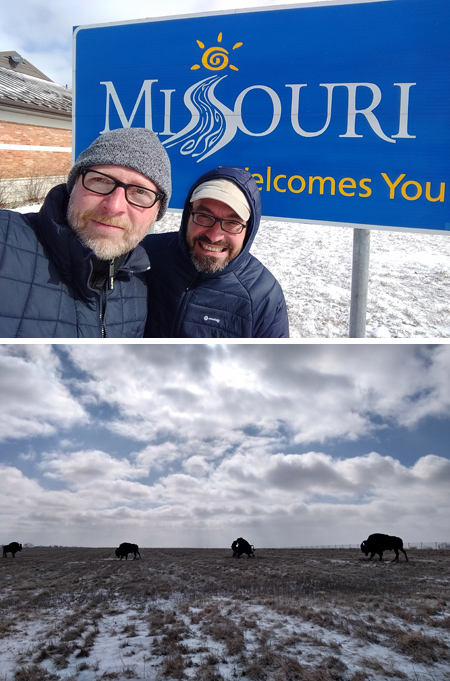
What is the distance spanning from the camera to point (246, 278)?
2.20 metres

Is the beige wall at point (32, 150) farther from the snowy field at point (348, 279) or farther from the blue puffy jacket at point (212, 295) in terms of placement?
the blue puffy jacket at point (212, 295)

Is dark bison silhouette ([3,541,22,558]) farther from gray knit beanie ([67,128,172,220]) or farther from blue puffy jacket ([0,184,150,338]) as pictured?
gray knit beanie ([67,128,172,220])

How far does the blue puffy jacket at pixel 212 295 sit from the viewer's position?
2.08m

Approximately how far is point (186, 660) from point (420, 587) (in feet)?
2.77

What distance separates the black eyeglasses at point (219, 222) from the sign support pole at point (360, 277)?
1438 mm

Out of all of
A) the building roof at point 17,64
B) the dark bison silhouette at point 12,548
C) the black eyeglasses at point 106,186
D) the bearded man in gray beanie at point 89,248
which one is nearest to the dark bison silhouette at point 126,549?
the dark bison silhouette at point 12,548

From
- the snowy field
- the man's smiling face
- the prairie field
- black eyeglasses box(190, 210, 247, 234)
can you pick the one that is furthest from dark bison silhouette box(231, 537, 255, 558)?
the snowy field

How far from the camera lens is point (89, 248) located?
1688mm

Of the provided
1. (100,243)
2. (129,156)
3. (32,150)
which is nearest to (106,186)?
(129,156)

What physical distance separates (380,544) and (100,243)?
1478 millimetres

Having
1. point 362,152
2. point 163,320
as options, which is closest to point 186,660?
point 163,320

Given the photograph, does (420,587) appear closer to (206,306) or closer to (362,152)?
(206,306)

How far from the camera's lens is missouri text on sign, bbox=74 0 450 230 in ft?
9.71

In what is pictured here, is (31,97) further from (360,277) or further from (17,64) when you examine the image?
(360,277)
